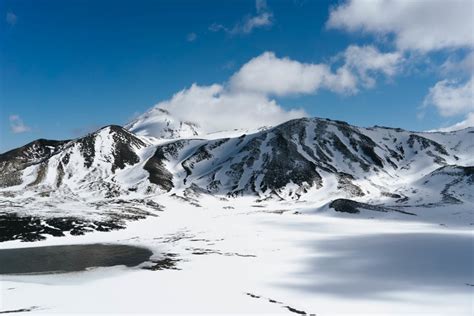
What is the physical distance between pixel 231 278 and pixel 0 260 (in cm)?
3390

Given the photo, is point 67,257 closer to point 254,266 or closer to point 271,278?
point 254,266

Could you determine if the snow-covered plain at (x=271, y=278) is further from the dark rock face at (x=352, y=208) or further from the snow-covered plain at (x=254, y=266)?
the dark rock face at (x=352, y=208)

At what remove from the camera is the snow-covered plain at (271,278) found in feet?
110

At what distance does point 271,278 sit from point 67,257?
102 feet

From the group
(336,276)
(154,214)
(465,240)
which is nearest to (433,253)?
(465,240)

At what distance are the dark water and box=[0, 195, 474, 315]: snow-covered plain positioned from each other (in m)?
3.57

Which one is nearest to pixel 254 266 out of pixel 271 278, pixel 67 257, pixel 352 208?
pixel 271 278

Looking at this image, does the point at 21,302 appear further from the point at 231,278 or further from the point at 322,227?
the point at 322,227

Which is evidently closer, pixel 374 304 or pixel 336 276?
pixel 374 304

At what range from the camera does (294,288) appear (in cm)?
4078

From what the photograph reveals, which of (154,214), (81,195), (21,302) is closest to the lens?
(21,302)

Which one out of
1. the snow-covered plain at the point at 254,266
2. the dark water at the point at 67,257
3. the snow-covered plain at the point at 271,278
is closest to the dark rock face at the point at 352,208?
the snow-covered plain at the point at 254,266

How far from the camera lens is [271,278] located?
45250 mm

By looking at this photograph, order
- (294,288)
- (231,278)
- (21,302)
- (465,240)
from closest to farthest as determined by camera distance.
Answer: (21,302)
(294,288)
(231,278)
(465,240)
